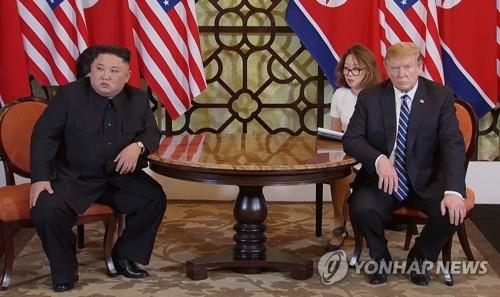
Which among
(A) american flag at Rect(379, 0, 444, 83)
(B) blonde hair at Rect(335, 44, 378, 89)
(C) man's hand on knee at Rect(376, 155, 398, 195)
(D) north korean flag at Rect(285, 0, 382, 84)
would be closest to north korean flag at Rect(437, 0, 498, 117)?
(A) american flag at Rect(379, 0, 444, 83)

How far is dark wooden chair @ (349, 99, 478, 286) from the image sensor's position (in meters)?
4.12

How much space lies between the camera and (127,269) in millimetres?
4227

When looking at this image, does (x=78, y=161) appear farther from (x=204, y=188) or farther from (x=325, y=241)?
(x=204, y=188)

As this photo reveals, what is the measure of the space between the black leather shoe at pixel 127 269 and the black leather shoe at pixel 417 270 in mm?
1361

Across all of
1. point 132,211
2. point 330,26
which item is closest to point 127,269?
point 132,211

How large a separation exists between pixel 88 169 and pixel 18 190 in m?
0.37

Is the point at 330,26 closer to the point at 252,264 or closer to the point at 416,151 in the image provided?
the point at 416,151

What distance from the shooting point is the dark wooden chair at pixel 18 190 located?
13.1 feet

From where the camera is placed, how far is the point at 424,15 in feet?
18.3

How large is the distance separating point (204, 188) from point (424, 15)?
2.01m

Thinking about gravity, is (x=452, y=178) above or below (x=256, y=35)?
below

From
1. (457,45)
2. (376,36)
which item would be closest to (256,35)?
(376,36)

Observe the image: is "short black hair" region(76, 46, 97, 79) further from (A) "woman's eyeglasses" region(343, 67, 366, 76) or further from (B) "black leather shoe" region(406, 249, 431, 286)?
(B) "black leather shoe" region(406, 249, 431, 286)

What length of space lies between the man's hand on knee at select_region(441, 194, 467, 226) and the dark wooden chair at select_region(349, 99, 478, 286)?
7.8 inches
